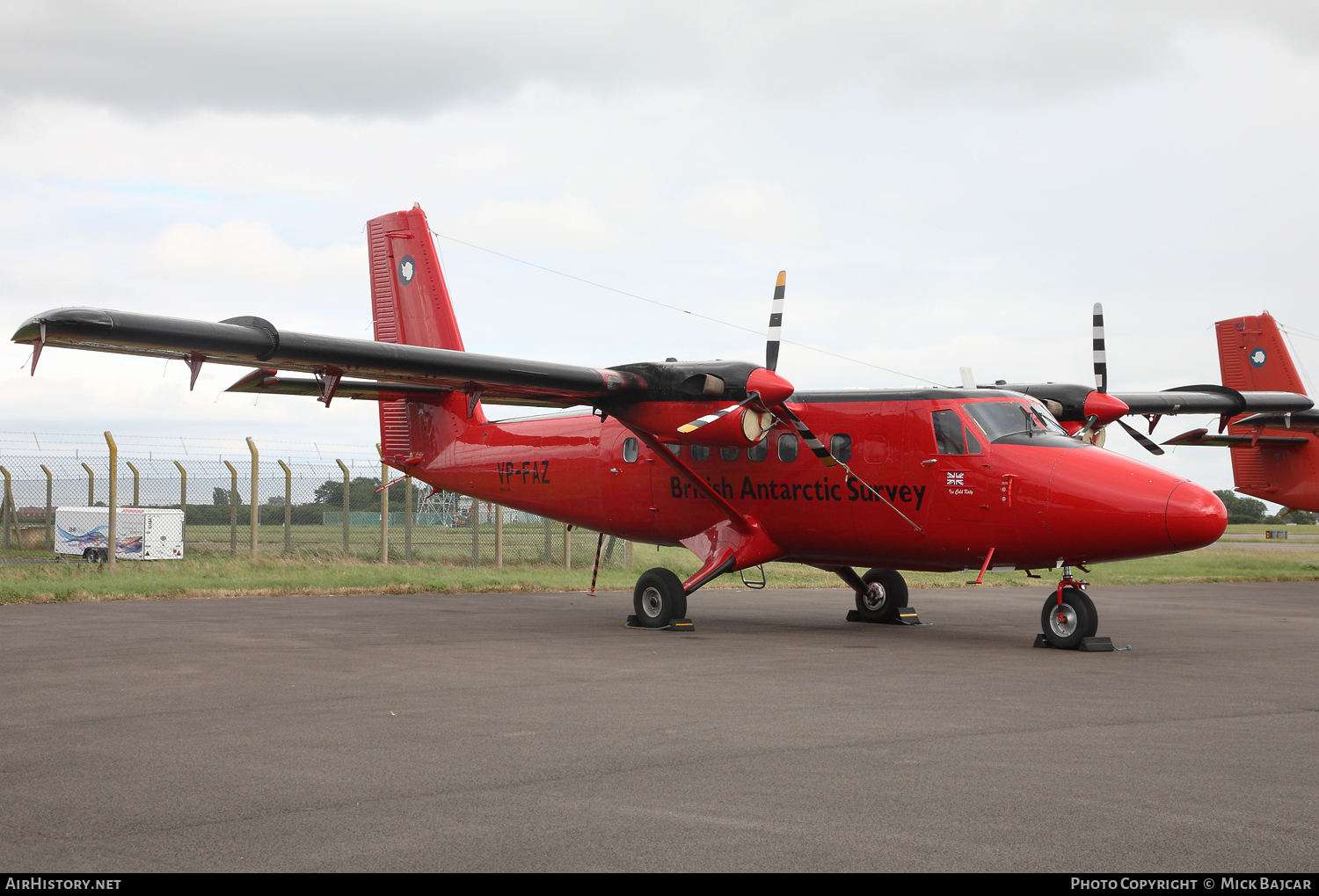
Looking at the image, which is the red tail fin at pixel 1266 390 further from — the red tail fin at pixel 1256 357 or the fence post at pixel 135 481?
the fence post at pixel 135 481

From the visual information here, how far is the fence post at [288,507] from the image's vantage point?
24.5 meters

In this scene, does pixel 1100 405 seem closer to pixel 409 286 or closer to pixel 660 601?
pixel 660 601

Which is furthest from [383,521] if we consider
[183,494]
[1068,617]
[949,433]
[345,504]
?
[1068,617]

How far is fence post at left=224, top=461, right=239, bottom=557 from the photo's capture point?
2438 cm

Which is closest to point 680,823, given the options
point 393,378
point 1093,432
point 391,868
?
point 391,868

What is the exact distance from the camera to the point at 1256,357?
90.4 ft

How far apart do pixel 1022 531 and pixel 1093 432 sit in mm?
4083

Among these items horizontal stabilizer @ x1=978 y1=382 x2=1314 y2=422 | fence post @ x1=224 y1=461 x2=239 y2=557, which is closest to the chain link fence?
fence post @ x1=224 y1=461 x2=239 y2=557

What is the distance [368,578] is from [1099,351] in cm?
1376

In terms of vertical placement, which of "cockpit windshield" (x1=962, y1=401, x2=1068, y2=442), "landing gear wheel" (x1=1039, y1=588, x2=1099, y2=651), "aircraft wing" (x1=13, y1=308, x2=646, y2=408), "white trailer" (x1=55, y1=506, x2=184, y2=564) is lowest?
"landing gear wheel" (x1=1039, y1=588, x2=1099, y2=651)

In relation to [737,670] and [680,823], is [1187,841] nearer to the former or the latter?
[680,823]

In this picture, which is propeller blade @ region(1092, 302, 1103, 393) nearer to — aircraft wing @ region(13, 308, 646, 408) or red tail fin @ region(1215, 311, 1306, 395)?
aircraft wing @ region(13, 308, 646, 408)

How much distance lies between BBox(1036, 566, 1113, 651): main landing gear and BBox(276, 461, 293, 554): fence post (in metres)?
17.4

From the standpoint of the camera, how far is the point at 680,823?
497 cm
